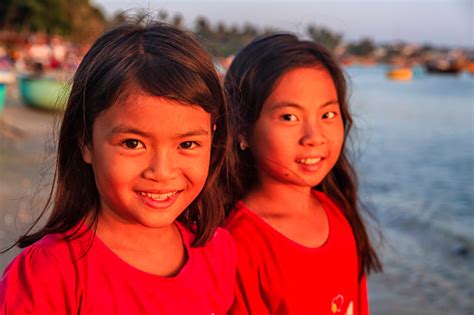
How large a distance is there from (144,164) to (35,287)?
1.51 ft

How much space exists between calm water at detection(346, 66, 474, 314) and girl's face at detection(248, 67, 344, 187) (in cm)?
58

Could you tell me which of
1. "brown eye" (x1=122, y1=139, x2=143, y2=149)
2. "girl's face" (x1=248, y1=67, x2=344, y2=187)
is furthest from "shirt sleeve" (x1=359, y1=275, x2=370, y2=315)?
"brown eye" (x1=122, y1=139, x2=143, y2=149)

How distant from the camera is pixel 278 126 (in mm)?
2625

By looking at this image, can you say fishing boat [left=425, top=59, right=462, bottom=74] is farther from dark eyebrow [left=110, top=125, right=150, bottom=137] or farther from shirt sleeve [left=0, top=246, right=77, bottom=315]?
shirt sleeve [left=0, top=246, right=77, bottom=315]

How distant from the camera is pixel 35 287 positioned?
5.85 feet

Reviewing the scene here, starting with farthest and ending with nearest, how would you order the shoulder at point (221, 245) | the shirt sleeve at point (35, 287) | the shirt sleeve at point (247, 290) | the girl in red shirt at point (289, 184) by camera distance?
1. the girl in red shirt at point (289, 184)
2. the shirt sleeve at point (247, 290)
3. the shoulder at point (221, 245)
4. the shirt sleeve at point (35, 287)

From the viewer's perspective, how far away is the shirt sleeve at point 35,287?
1.76 metres

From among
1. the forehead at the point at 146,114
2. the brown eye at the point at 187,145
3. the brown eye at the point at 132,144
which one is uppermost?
the forehead at the point at 146,114

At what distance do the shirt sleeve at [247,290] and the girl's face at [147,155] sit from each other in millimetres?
529

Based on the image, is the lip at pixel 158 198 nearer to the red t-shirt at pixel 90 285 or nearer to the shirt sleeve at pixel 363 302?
the red t-shirt at pixel 90 285

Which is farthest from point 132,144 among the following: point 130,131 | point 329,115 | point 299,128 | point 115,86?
point 329,115

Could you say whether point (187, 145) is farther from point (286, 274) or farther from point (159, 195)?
point (286, 274)

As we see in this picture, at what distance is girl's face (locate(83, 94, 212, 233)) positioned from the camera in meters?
1.86

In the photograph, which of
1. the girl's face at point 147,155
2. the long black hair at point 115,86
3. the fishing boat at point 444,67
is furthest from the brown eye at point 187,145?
the fishing boat at point 444,67
